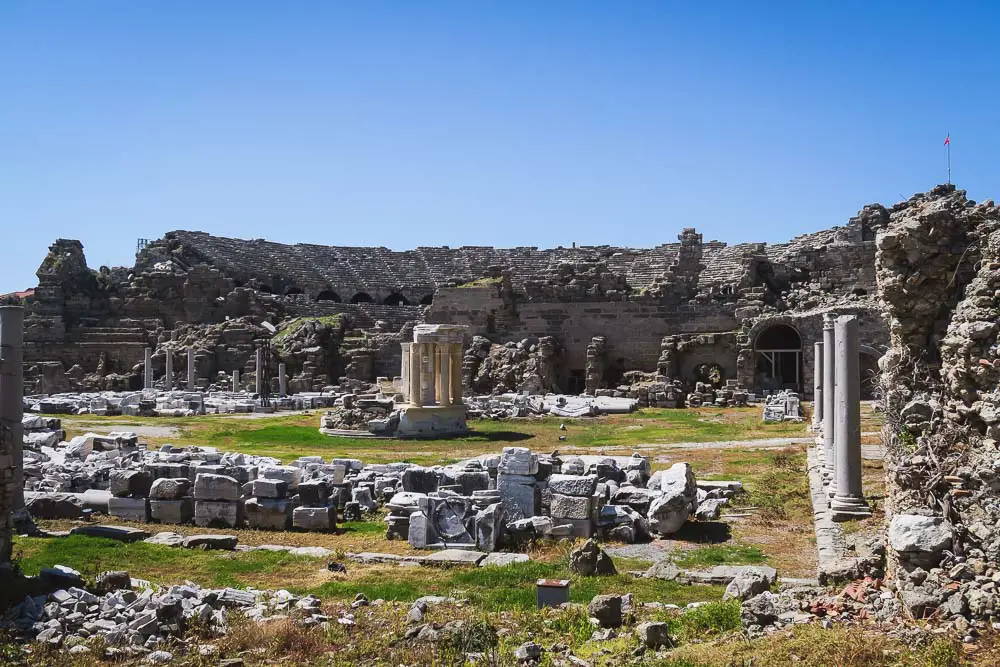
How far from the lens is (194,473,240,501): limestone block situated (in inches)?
536

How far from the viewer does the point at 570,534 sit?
11.9 meters

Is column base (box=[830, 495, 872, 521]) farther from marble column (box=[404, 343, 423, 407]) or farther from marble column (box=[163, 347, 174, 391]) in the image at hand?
marble column (box=[163, 347, 174, 391])

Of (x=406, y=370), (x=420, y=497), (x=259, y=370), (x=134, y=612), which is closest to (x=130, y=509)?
(x=420, y=497)

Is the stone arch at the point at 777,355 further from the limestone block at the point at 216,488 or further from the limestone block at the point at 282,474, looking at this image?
the limestone block at the point at 216,488

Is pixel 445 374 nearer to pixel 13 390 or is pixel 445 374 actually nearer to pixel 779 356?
pixel 13 390

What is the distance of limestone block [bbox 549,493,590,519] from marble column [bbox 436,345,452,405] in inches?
622

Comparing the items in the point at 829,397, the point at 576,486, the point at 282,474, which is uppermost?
the point at 829,397

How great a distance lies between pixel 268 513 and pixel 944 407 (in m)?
9.38

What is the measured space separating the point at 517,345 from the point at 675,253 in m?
13.2

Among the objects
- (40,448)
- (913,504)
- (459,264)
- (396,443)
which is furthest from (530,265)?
(913,504)

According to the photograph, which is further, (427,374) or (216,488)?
(427,374)

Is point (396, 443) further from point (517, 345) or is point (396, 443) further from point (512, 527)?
point (517, 345)

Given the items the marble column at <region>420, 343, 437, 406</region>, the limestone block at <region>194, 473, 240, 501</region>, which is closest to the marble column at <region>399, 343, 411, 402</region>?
the marble column at <region>420, 343, 437, 406</region>

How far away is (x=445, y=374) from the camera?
27859 mm
